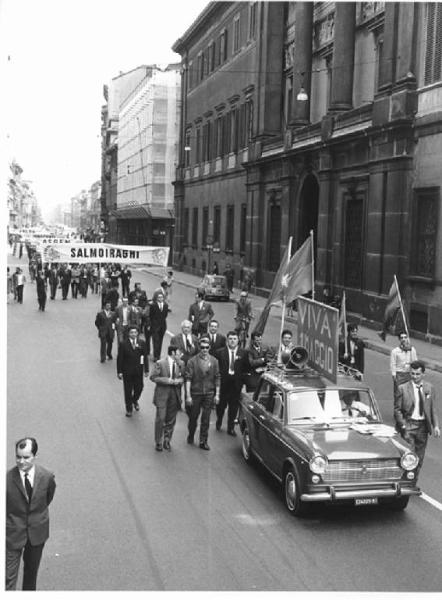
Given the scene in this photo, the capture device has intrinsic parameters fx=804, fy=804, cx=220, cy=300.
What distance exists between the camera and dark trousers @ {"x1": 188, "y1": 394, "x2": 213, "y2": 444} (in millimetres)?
11969

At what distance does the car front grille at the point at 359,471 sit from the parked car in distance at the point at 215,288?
1204 inches

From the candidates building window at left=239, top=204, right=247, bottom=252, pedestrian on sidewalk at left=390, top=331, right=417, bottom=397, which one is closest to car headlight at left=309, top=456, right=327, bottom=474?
pedestrian on sidewalk at left=390, top=331, right=417, bottom=397

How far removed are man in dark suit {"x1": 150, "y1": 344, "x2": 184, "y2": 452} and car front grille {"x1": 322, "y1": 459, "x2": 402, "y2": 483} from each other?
3499 mm

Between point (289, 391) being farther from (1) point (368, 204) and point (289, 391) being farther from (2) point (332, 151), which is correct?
(2) point (332, 151)

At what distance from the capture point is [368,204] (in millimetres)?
29219

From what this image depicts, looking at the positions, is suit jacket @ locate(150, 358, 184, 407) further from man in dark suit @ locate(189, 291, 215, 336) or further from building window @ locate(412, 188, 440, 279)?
building window @ locate(412, 188, 440, 279)

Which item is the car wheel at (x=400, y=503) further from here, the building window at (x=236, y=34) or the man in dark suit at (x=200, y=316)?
the building window at (x=236, y=34)

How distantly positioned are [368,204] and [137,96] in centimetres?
6487

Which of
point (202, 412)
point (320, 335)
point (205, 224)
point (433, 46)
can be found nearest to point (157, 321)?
point (202, 412)

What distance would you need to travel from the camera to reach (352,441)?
30.5 ft

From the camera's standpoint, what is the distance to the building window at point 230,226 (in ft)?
163

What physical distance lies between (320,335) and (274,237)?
101 feet

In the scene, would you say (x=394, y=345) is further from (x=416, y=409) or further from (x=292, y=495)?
(x=292, y=495)

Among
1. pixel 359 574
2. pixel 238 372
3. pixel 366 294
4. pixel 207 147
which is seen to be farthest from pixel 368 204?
pixel 207 147
